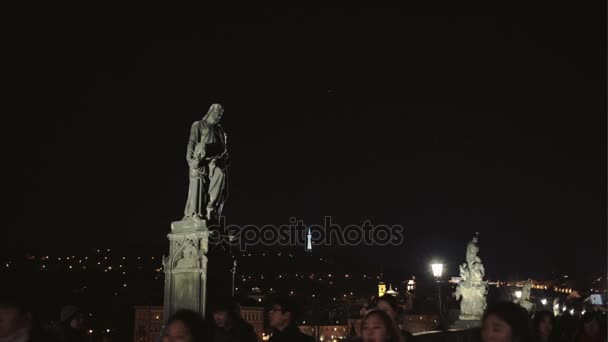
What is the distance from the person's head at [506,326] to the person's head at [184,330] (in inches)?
76.4

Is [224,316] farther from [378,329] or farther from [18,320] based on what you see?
[18,320]

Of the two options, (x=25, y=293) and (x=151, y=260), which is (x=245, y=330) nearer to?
(x=25, y=293)

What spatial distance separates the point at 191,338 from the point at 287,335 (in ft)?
6.90

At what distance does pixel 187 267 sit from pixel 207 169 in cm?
162

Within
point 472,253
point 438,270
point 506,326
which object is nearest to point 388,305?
point 506,326

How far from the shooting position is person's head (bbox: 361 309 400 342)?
15.5ft

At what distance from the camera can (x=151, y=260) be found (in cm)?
7438

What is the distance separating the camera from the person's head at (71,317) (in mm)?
7547

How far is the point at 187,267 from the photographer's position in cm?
979

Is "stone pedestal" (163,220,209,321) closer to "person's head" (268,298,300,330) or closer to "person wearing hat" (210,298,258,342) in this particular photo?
"person wearing hat" (210,298,258,342)

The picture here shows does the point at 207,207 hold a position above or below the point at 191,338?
above

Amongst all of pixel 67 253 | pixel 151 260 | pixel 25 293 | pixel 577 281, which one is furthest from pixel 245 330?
pixel 577 281

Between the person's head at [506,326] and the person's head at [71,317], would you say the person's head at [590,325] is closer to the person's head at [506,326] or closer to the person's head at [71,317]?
the person's head at [506,326]

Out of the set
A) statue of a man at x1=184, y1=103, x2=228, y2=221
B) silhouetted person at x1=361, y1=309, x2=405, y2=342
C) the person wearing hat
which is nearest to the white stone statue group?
statue of a man at x1=184, y1=103, x2=228, y2=221
